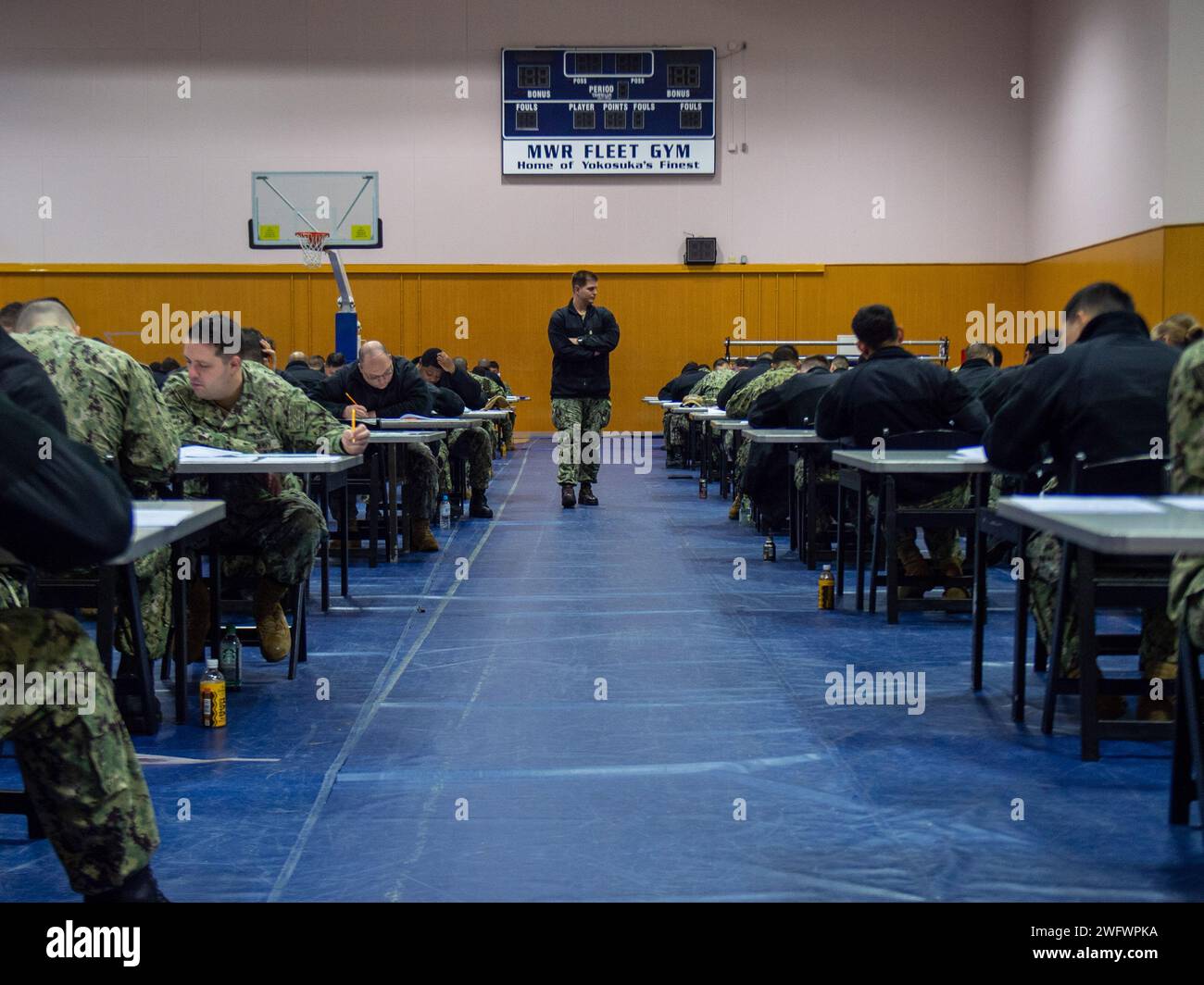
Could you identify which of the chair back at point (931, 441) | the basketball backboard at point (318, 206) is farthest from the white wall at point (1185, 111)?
the chair back at point (931, 441)

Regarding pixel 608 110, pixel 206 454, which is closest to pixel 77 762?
pixel 206 454

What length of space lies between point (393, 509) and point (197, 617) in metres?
3.32

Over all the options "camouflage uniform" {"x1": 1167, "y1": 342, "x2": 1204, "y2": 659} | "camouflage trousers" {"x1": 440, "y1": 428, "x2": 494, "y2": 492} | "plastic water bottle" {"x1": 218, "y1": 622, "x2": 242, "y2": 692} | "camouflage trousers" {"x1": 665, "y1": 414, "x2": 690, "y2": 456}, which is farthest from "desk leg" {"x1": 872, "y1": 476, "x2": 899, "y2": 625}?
"camouflage trousers" {"x1": 665, "y1": 414, "x2": 690, "y2": 456}

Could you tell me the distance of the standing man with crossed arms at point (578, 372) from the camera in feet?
38.8

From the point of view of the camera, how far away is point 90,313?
73.5ft

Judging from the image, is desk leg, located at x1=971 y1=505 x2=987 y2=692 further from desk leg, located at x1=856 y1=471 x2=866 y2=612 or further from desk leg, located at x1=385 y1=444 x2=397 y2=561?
desk leg, located at x1=385 y1=444 x2=397 y2=561

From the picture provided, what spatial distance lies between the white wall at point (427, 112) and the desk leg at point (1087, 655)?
1902 centimetres

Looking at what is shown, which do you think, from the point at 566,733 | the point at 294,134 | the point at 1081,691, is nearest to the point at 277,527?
the point at 566,733

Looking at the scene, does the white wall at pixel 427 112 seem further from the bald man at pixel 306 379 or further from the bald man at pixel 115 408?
the bald man at pixel 115 408

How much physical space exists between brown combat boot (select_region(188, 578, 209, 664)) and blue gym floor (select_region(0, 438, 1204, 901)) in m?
0.25

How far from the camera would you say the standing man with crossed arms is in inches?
466

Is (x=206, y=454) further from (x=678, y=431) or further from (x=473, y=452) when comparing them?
(x=678, y=431)

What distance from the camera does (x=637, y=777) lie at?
395cm

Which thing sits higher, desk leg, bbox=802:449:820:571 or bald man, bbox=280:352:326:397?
bald man, bbox=280:352:326:397
